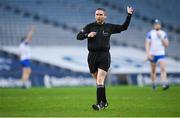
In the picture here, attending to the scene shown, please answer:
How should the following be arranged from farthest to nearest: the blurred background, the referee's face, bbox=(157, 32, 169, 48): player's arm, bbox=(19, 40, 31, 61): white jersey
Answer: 1. the blurred background
2. bbox=(19, 40, 31, 61): white jersey
3. bbox=(157, 32, 169, 48): player's arm
4. the referee's face

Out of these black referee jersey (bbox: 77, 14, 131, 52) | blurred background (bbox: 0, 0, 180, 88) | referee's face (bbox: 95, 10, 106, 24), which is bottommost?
blurred background (bbox: 0, 0, 180, 88)

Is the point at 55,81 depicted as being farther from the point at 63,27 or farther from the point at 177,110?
the point at 177,110

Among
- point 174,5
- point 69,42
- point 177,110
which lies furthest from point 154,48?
point 174,5

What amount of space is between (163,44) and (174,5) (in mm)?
14644

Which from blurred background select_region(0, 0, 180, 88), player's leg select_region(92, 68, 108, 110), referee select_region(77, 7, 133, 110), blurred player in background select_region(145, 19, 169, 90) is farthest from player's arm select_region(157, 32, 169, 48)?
player's leg select_region(92, 68, 108, 110)

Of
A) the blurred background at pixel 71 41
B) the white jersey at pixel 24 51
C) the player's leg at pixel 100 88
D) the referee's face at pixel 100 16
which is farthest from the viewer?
the blurred background at pixel 71 41

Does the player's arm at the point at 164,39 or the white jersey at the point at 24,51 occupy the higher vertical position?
the player's arm at the point at 164,39

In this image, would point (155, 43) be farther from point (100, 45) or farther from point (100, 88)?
point (100, 88)

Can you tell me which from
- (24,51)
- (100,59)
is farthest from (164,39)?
(100,59)

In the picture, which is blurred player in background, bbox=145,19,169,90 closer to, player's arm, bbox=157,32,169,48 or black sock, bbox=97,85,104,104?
player's arm, bbox=157,32,169,48

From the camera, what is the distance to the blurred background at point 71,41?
2991 cm

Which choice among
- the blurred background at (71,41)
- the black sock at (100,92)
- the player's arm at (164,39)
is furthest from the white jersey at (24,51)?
the black sock at (100,92)

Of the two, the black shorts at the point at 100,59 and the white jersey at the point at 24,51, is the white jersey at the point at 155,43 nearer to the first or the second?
the white jersey at the point at 24,51

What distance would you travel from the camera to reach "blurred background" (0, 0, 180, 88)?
2991 cm
